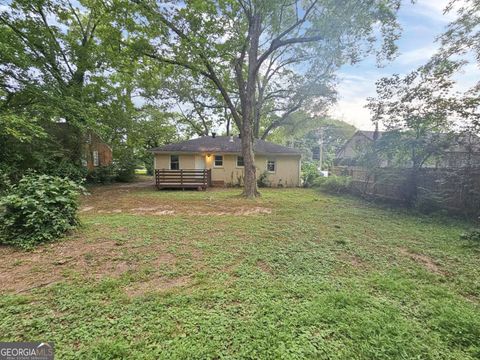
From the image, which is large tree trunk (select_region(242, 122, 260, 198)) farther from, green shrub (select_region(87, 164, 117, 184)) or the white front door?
green shrub (select_region(87, 164, 117, 184))

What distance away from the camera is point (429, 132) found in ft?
24.0

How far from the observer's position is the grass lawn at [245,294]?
187 centimetres

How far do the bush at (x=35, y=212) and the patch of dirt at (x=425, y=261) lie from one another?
22.1ft

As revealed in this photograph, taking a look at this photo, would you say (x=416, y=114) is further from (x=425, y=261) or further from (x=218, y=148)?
(x=218, y=148)

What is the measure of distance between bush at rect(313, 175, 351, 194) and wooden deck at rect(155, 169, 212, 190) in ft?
24.7

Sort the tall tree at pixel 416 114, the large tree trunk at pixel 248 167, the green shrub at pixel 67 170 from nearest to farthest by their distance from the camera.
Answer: the tall tree at pixel 416 114 → the large tree trunk at pixel 248 167 → the green shrub at pixel 67 170

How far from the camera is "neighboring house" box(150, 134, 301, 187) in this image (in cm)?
1481

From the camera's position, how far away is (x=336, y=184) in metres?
12.3

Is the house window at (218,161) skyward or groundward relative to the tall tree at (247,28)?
groundward

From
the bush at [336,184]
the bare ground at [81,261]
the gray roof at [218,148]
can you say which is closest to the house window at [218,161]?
the gray roof at [218,148]

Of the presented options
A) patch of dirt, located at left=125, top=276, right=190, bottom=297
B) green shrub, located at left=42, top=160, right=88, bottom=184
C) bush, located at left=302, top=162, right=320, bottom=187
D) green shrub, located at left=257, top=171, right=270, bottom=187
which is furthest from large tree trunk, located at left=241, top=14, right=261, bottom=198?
green shrub, located at left=42, top=160, right=88, bottom=184

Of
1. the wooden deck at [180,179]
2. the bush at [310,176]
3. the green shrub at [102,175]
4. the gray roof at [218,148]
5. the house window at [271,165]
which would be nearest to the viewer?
the wooden deck at [180,179]

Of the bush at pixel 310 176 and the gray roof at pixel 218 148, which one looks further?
the bush at pixel 310 176

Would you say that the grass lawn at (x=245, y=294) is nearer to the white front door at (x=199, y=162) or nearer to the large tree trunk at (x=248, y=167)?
the large tree trunk at (x=248, y=167)
